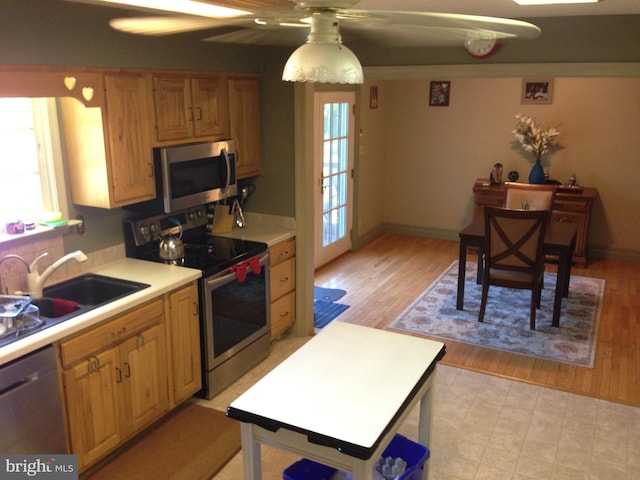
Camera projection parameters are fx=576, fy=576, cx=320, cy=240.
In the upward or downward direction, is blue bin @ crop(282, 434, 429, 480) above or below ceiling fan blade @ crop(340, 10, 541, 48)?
below

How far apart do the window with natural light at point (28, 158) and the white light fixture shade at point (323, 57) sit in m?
2.01

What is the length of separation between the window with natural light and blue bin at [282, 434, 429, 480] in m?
1.91

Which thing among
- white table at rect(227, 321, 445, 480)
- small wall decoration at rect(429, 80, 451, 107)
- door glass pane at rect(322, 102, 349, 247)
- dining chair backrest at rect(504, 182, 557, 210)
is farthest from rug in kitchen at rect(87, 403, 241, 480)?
small wall decoration at rect(429, 80, 451, 107)

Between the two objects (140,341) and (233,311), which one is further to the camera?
(233,311)

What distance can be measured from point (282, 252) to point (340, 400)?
2150mm

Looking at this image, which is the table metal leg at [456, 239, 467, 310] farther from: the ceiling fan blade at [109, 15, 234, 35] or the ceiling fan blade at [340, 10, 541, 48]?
the ceiling fan blade at [109, 15, 234, 35]

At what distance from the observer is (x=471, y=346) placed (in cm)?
446

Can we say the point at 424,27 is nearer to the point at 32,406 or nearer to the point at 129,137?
the point at 129,137

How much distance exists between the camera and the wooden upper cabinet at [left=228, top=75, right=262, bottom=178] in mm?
3996

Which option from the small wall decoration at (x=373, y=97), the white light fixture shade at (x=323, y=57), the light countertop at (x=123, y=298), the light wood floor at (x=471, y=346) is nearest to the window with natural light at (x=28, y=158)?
the light countertop at (x=123, y=298)

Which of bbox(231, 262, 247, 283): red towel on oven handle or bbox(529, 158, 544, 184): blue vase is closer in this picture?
bbox(231, 262, 247, 283): red towel on oven handle

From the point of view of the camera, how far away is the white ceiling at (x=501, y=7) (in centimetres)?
299

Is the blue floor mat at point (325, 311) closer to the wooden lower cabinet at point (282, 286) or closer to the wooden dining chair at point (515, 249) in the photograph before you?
the wooden lower cabinet at point (282, 286)

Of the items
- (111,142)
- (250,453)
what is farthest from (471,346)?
(111,142)
